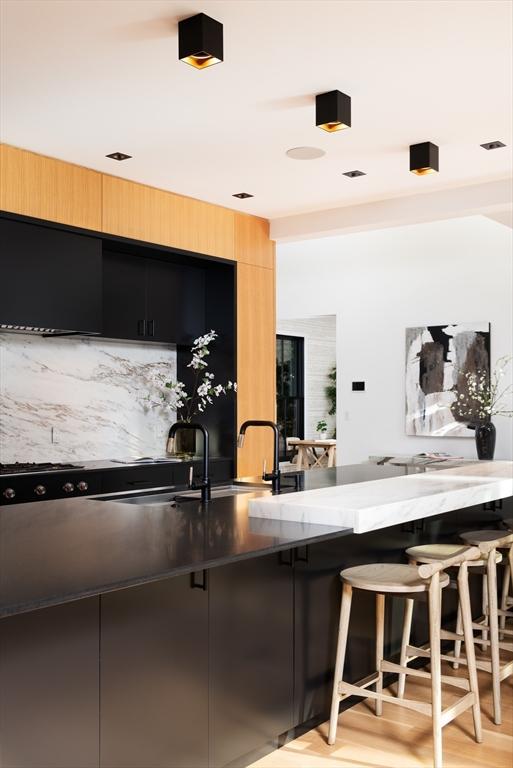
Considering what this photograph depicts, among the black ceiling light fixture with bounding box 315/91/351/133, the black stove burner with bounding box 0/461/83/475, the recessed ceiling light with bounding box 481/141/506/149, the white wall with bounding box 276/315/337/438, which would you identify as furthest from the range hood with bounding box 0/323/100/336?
the white wall with bounding box 276/315/337/438

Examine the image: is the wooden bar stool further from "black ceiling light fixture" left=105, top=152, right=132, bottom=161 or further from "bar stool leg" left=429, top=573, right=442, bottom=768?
"black ceiling light fixture" left=105, top=152, right=132, bottom=161

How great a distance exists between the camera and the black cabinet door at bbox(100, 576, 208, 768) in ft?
7.49

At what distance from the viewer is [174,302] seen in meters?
5.95

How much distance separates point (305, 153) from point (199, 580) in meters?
2.86

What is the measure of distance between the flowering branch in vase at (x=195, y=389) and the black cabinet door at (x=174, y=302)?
0.13 m

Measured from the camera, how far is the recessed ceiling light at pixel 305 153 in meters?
4.54

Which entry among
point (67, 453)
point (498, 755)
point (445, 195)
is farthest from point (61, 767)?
point (445, 195)

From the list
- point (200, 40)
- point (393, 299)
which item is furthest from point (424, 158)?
point (393, 299)

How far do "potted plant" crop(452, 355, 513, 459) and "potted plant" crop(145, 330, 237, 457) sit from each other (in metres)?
2.34

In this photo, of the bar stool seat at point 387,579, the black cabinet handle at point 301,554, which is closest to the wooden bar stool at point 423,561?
the bar stool seat at point 387,579

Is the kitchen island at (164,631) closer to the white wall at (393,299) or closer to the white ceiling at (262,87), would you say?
the white ceiling at (262,87)

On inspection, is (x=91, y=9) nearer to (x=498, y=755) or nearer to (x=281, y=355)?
(x=498, y=755)

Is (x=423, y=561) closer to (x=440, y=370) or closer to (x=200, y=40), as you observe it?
(x=200, y=40)

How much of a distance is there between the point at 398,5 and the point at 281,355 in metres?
8.44
